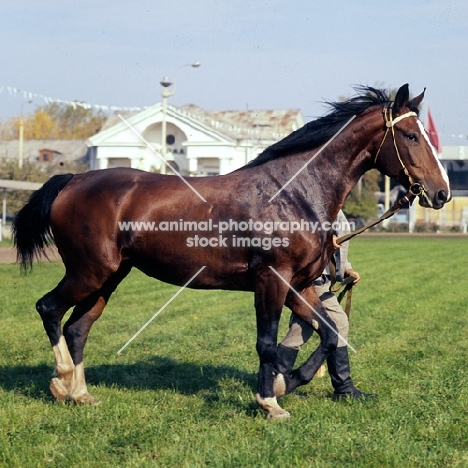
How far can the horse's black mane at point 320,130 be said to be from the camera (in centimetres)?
A: 641

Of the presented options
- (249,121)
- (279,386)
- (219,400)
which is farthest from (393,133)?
(249,121)

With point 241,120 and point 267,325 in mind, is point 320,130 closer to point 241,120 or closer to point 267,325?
point 267,325

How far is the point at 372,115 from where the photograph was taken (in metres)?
6.39

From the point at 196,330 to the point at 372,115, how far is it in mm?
4858

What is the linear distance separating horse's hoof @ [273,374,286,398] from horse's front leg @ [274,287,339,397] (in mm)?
14

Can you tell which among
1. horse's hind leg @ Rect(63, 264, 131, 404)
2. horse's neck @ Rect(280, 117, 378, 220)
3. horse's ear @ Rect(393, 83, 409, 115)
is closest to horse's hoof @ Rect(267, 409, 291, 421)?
horse's neck @ Rect(280, 117, 378, 220)

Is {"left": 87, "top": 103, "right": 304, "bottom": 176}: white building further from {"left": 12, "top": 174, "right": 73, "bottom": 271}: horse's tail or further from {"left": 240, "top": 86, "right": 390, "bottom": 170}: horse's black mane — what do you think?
{"left": 240, "top": 86, "right": 390, "bottom": 170}: horse's black mane

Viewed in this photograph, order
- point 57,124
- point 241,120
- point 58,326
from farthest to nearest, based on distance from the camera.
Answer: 1. point 57,124
2. point 241,120
3. point 58,326

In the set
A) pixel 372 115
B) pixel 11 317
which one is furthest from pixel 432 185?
pixel 11 317

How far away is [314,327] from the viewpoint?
255 inches

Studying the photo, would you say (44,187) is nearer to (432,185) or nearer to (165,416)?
(165,416)

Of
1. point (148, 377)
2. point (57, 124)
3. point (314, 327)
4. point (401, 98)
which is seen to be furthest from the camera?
point (57, 124)

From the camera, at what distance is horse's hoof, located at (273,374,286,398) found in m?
6.35

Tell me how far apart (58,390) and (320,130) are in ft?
9.82
